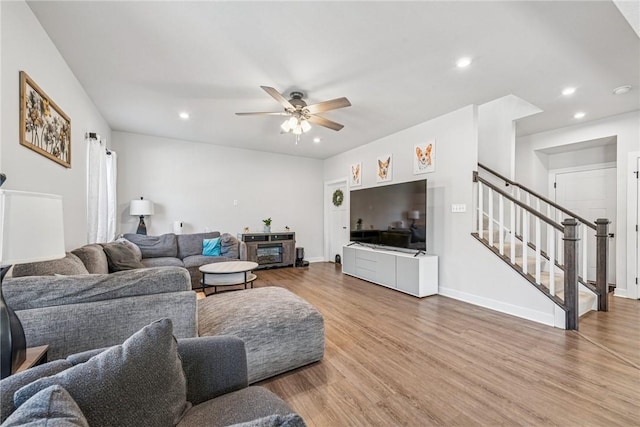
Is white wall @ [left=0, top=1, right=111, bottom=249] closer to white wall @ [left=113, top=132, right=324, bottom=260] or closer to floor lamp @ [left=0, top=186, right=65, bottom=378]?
floor lamp @ [left=0, top=186, right=65, bottom=378]

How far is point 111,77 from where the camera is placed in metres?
2.79

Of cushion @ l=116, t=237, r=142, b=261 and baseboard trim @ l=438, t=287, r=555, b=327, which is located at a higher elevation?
cushion @ l=116, t=237, r=142, b=261

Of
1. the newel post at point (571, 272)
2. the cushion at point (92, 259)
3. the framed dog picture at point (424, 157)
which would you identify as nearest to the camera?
the cushion at point (92, 259)

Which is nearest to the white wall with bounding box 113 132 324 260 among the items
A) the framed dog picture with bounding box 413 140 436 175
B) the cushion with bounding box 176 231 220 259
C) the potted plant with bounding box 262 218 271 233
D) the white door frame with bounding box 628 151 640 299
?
the potted plant with bounding box 262 218 271 233

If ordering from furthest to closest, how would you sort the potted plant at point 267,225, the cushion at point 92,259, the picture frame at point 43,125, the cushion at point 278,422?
1. the potted plant at point 267,225
2. the cushion at point 92,259
3. the picture frame at point 43,125
4. the cushion at point 278,422

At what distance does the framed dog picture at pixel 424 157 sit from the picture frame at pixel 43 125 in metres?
4.25

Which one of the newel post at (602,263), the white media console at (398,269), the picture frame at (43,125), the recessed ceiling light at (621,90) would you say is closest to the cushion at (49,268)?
the picture frame at (43,125)

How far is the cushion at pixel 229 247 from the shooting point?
4508 mm

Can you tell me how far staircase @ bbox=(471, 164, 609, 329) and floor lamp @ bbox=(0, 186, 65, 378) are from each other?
3.35m

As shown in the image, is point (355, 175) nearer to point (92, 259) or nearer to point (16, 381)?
point (92, 259)

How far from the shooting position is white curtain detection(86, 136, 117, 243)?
3.13 metres

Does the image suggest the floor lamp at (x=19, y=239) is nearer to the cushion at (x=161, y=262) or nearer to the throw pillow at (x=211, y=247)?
the cushion at (x=161, y=262)

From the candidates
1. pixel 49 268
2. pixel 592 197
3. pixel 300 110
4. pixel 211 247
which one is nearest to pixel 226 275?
pixel 211 247

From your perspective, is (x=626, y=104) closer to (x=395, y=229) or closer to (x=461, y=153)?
(x=461, y=153)
